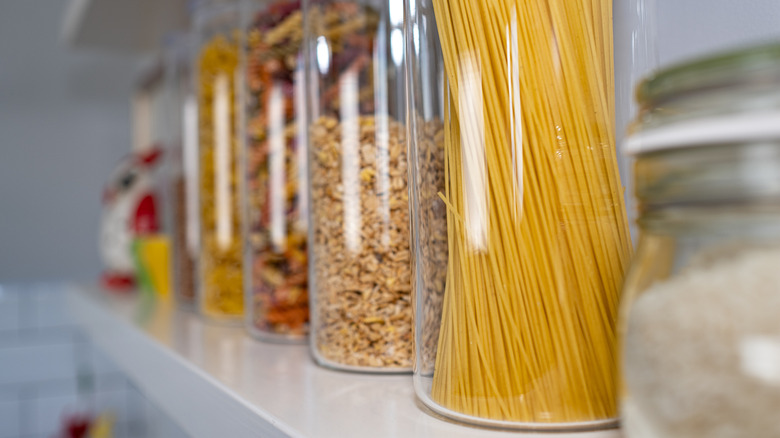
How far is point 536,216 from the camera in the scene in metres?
0.25

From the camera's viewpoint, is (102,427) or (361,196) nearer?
(361,196)

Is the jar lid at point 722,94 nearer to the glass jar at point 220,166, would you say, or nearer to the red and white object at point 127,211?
the glass jar at point 220,166

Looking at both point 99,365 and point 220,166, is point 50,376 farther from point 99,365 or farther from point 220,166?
point 220,166

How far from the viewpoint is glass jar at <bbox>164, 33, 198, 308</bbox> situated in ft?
2.58

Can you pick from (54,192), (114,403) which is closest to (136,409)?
(114,403)

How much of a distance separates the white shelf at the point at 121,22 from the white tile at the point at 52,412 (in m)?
0.84

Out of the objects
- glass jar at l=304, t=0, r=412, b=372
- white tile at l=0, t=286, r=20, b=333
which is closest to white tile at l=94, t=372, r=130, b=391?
white tile at l=0, t=286, r=20, b=333

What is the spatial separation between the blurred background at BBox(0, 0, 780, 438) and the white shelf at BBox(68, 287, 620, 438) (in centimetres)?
95

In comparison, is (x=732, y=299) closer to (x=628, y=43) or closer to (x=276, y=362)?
(x=628, y=43)

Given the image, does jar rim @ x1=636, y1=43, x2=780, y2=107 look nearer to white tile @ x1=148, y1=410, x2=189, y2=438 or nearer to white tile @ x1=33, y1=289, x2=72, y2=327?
white tile @ x1=148, y1=410, x2=189, y2=438

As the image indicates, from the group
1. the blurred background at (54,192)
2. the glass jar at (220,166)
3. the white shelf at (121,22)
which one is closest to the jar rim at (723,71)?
the glass jar at (220,166)

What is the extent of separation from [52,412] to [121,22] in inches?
37.2

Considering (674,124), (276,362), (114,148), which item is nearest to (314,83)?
(276,362)

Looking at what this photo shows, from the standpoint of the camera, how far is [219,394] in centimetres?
36
